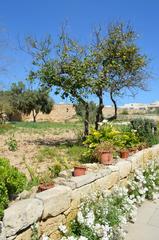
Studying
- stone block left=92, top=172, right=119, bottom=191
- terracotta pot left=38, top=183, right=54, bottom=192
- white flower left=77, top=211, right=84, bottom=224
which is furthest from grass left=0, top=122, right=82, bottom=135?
white flower left=77, top=211, right=84, bottom=224

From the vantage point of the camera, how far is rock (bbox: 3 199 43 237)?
2615 millimetres

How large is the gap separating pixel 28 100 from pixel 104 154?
34403 millimetres

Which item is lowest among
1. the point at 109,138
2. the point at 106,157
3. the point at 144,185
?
the point at 144,185

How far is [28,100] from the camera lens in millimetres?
39594

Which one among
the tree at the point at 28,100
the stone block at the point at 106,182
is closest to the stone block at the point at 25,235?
the stone block at the point at 106,182

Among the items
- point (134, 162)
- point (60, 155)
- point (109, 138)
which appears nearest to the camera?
point (134, 162)

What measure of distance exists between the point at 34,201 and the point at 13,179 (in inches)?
15.4

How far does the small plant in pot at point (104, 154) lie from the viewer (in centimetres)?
601

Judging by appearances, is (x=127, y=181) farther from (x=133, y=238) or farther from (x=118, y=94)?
(x=118, y=94)

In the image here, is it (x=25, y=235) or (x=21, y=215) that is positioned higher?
(x=21, y=215)

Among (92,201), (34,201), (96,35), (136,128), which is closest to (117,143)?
(136,128)

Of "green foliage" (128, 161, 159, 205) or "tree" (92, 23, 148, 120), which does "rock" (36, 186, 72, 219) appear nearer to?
"green foliage" (128, 161, 159, 205)

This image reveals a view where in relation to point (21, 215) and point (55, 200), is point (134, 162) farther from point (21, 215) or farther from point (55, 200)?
point (21, 215)

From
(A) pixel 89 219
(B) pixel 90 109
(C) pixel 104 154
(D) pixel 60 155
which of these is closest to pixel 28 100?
(B) pixel 90 109
